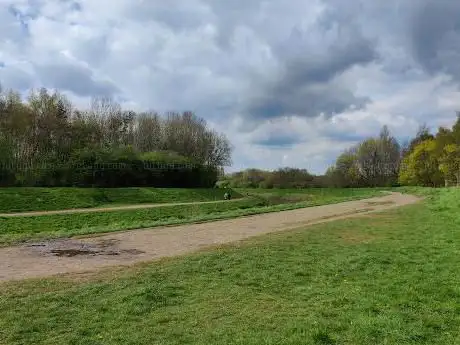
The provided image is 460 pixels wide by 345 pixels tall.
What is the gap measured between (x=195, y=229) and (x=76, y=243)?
5.29m

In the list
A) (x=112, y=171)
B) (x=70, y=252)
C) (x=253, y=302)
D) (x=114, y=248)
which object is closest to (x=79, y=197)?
(x=112, y=171)

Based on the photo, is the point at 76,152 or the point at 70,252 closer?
the point at 70,252

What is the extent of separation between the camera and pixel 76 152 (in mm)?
48000

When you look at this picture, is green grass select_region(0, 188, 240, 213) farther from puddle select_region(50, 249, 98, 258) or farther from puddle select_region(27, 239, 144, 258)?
puddle select_region(50, 249, 98, 258)

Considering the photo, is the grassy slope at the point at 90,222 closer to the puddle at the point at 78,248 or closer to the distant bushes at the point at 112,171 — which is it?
the puddle at the point at 78,248

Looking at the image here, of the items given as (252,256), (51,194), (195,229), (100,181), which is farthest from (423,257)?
(100,181)

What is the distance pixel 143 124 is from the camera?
239ft

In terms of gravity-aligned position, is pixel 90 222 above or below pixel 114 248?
above

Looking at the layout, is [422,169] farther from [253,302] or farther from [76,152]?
[253,302]

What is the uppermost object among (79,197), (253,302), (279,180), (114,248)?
(279,180)

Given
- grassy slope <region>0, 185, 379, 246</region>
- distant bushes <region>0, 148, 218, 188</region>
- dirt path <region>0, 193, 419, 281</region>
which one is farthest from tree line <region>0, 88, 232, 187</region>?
dirt path <region>0, 193, 419, 281</region>

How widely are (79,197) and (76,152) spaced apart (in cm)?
1375

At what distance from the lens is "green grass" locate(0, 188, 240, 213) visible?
99.6ft

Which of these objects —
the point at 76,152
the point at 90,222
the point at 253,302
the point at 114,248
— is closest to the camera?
the point at 253,302
